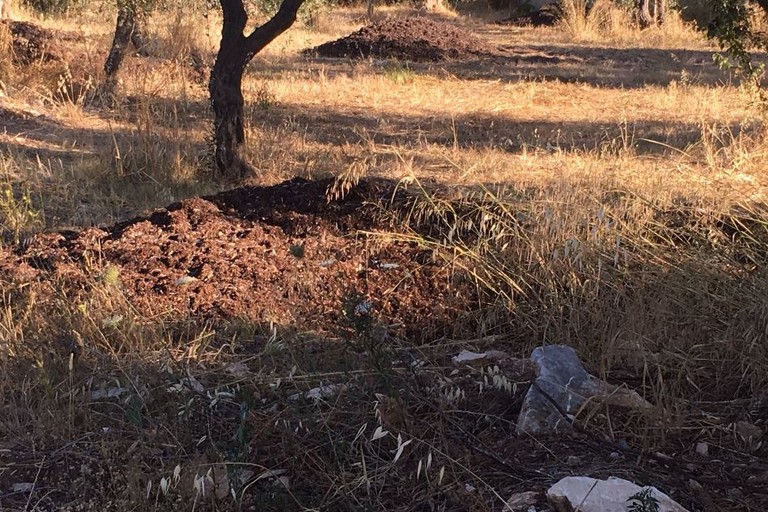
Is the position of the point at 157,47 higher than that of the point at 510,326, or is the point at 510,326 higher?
the point at 157,47

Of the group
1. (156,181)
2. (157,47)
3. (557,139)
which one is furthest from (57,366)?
(157,47)

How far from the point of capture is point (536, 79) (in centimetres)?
1127

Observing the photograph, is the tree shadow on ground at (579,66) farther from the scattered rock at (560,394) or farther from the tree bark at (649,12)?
the scattered rock at (560,394)

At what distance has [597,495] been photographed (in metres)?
2.28

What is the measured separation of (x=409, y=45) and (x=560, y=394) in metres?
12.3

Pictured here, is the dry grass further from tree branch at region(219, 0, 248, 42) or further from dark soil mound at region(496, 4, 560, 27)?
dark soil mound at region(496, 4, 560, 27)

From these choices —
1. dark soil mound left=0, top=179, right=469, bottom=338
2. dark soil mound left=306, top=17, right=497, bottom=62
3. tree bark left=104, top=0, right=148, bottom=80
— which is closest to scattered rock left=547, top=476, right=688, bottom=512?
dark soil mound left=0, top=179, right=469, bottom=338

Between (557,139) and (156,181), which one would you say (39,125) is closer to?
(156,181)

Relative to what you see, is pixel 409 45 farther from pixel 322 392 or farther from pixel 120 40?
pixel 322 392

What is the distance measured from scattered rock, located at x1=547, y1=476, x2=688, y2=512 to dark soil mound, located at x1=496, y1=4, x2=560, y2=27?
18.9m

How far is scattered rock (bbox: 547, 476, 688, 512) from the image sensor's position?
225 cm

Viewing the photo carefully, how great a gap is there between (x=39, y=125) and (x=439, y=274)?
18.2 feet

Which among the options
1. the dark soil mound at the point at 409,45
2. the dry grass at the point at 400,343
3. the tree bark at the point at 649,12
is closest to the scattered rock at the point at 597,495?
the dry grass at the point at 400,343

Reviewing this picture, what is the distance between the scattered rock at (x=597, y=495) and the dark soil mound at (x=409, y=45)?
39.6ft
